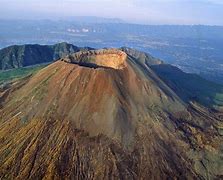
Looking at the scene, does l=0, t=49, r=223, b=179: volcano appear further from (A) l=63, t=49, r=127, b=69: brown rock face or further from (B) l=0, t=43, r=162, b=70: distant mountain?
(B) l=0, t=43, r=162, b=70: distant mountain

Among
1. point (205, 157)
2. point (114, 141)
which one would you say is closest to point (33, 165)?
point (114, 141)

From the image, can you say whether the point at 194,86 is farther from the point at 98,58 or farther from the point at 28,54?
the point at 28,54

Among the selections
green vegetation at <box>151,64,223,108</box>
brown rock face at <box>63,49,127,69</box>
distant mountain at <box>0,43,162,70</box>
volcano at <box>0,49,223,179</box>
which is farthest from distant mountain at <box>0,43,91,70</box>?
volcano at <box>0,49,223,179</box>

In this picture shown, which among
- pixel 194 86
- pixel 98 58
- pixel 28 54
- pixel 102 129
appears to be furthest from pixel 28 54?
pixel 102 129

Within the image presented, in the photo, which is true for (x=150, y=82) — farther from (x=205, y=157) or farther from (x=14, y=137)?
(x=14, y=137)

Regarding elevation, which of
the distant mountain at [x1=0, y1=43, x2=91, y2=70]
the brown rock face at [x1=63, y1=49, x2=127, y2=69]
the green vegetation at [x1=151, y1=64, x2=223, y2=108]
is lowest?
the distant mountain at [x1=0, y1=43, x2=91, y2=70]

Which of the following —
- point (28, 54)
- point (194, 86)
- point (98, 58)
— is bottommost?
point (28, 54)
